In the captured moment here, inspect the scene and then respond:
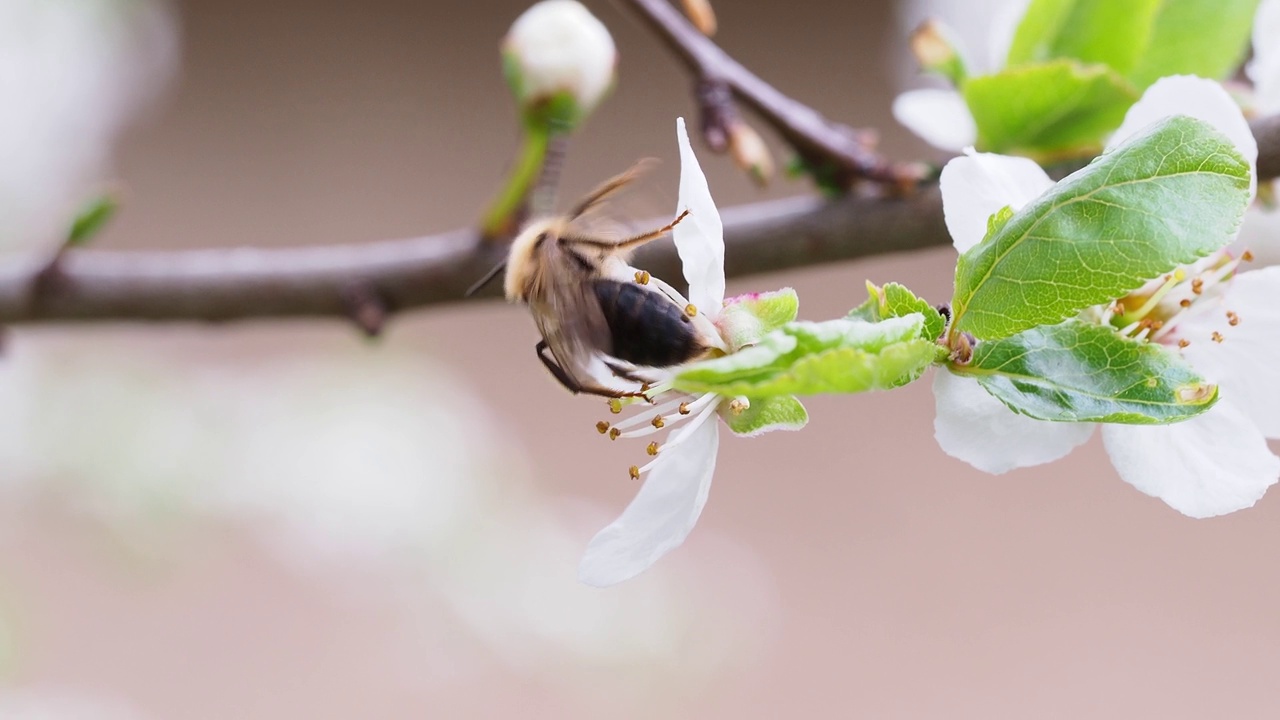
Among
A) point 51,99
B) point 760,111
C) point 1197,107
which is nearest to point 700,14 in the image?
point 760,111

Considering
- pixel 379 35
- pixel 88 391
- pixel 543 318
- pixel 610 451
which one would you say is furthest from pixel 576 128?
pixel 379 35

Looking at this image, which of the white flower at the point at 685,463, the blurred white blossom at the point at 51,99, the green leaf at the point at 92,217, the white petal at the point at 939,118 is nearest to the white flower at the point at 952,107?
the white petal at the point at 939,118

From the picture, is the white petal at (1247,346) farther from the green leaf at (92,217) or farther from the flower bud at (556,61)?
the green leaf at (92,217)

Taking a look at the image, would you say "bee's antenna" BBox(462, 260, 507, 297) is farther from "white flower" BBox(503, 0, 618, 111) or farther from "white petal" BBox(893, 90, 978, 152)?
"white petal" BBox(893, 90, 978, 152)

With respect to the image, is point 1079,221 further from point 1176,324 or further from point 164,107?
point 164,107

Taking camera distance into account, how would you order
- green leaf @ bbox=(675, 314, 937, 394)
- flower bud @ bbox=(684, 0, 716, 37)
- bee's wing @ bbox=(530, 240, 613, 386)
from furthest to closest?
flower bud @ bbox=(684, 0, 716, 37), bee's wing @ bbox=(530, 240, 613, 386), green leaf @ bbox=(675, 314, 937, 394)

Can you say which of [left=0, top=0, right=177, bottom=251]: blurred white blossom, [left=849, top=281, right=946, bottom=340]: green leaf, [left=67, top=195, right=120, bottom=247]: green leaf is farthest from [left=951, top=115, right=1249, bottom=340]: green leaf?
[left=0, top=0, right=177, bottom=251]: blurred white blossom
